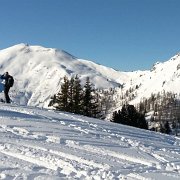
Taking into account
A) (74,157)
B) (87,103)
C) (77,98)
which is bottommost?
(74,157)

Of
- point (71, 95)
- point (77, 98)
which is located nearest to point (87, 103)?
point (77, 98)

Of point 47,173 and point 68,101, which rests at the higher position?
point 68,101

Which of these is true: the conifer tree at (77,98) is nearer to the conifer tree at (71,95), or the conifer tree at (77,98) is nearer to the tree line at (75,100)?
the tree line at (75,100)

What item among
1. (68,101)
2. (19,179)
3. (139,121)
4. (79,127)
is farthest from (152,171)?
(139,121)

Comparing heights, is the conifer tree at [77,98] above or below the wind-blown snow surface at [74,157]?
above

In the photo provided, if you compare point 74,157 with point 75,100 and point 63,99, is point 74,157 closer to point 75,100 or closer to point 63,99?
point 63,99

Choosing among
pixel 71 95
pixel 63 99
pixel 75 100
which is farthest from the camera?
pixel 71 95

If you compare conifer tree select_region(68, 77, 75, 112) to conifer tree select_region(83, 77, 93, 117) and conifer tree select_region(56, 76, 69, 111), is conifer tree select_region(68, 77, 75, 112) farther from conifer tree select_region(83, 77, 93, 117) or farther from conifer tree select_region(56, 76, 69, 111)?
conifer tree select_region(83, 77, 93, 117)

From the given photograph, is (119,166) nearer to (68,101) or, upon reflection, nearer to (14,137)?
(14,137)

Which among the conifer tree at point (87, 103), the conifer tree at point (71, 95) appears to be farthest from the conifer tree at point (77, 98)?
the conifer tree at point (87, 103)

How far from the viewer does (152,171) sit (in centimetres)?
1100

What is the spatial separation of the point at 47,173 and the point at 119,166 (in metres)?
2.22

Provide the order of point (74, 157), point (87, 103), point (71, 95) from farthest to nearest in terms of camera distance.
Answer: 1. point (87, 103)
2. point (71, 95)
3. point (74, 157)

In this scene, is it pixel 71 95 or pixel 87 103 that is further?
pixel 87 103
